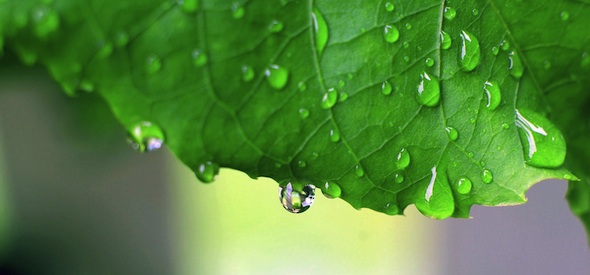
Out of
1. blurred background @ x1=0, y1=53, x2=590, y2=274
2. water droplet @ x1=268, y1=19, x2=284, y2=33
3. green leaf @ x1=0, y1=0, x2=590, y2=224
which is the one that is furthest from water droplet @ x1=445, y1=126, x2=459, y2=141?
blurred background @ x1=0, y1=53, x2=590, y2=274

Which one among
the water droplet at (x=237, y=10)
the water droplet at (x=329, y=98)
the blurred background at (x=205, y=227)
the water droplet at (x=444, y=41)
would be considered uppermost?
the water droplet at (x=237, y=10)

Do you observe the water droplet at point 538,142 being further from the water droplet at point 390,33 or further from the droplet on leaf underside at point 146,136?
the droplet on leaf underside at point 146,136

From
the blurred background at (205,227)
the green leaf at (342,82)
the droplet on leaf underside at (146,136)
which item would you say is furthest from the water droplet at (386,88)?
the blurred background at (205,227)

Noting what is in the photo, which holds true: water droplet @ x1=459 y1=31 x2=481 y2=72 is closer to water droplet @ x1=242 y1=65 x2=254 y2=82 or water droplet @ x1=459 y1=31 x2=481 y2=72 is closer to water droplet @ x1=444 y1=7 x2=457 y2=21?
water droplet @ x1=444 y1=7 x2=457 y2=21

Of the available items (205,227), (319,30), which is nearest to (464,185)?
(319,30)

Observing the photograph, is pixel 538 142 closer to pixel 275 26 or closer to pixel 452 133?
pixel 452 133

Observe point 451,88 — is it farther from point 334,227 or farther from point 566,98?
point 334,227
